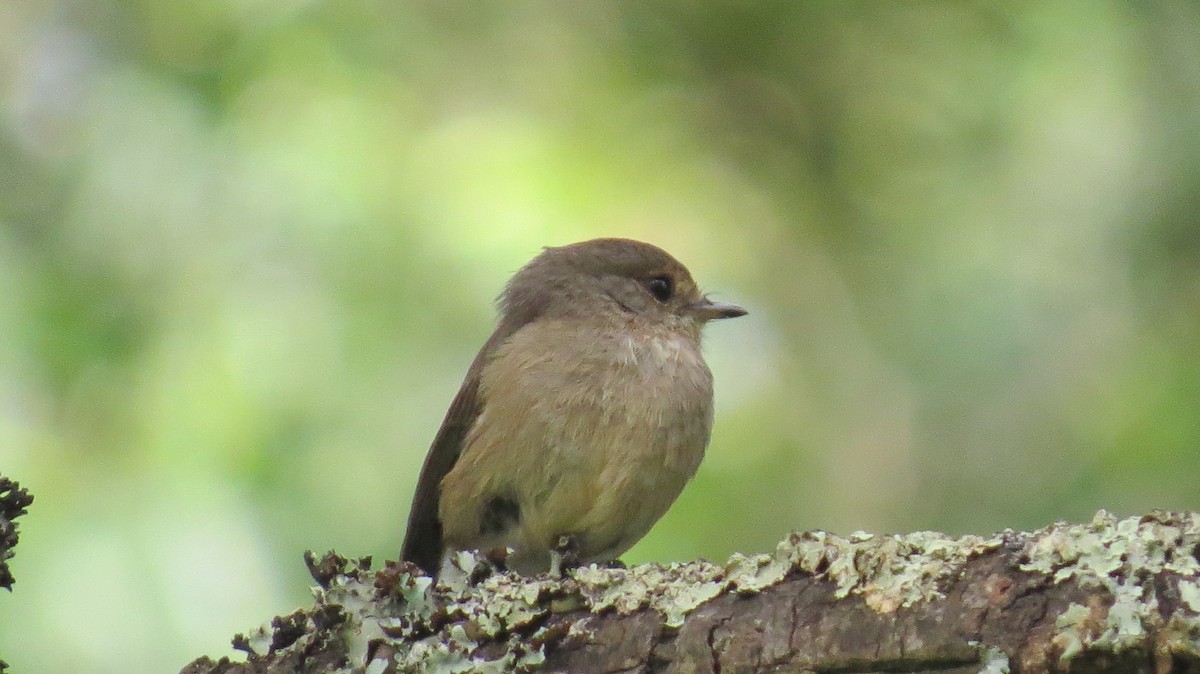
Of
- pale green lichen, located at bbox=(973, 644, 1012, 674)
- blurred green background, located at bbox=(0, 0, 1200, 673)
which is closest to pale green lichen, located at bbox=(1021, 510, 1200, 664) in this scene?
pale green lichen, located at bbox=(973, 644, 1012, 674)

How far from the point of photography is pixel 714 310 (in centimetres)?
603

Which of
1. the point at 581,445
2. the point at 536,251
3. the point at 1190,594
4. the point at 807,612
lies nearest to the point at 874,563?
the point at 807,612

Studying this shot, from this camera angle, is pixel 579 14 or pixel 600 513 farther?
pixel 579 14

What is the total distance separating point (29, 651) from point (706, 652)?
272cm

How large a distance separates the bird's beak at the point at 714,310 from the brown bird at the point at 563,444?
1.23 ft

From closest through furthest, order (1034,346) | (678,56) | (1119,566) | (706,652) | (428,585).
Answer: (1119,566), (706,652), (428,585), (1034,346), (678,56)

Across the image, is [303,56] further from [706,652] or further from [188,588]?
[706,652]

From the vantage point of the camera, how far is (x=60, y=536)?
16.1ft

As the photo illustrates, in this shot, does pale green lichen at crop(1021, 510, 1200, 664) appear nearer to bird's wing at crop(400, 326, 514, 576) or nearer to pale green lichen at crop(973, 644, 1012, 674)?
pale green lichen at crop(973, 644, 1012, 674)

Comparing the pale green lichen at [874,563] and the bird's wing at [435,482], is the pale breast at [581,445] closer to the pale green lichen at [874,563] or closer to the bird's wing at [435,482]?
the bird's wing at [435,482]

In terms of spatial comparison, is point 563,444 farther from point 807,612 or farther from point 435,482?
point 807,612

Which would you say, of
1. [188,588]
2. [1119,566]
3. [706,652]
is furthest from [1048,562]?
[188,588]

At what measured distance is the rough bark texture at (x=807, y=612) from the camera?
2.58 m

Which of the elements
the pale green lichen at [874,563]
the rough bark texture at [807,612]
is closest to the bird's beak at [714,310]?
the rough bark texture at [807,612]
